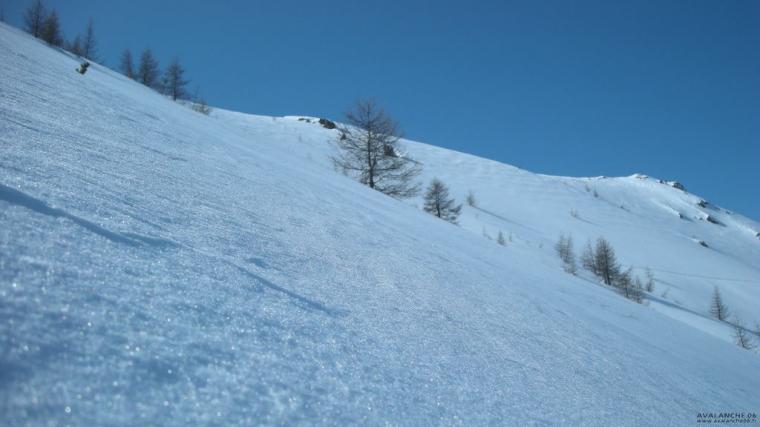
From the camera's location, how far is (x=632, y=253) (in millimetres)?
20734

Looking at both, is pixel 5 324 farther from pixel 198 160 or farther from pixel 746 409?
pixel 746 409

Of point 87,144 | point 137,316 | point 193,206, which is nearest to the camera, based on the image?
point 137,316

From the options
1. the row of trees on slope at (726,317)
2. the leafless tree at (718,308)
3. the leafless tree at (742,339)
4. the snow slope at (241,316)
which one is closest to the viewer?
the snow slope at (241,316)

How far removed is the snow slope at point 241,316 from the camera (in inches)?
20.0

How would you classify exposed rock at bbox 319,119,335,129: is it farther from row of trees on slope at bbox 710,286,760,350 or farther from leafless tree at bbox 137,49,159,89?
row of trees on slope at bbox 710,286,760,350

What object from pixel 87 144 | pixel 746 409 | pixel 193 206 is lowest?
pixel 746 409

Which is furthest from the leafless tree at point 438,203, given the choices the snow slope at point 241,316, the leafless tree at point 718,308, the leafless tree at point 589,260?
the snow slope at point 241,316

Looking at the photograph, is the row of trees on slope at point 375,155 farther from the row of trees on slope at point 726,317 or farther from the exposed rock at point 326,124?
the exposed rock at point 326,124

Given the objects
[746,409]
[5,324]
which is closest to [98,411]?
[5,324]

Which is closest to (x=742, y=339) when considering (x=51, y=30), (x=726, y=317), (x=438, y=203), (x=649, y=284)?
(x=649, y=284)

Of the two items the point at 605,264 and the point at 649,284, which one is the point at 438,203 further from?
the point at 649,284

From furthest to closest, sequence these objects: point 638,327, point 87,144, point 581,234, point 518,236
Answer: point 581,234 → point 518,236 → point 638,327 → point 87,144

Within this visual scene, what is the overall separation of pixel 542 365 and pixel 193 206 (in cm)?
143

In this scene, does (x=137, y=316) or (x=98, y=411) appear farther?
(x=137, y=316)
